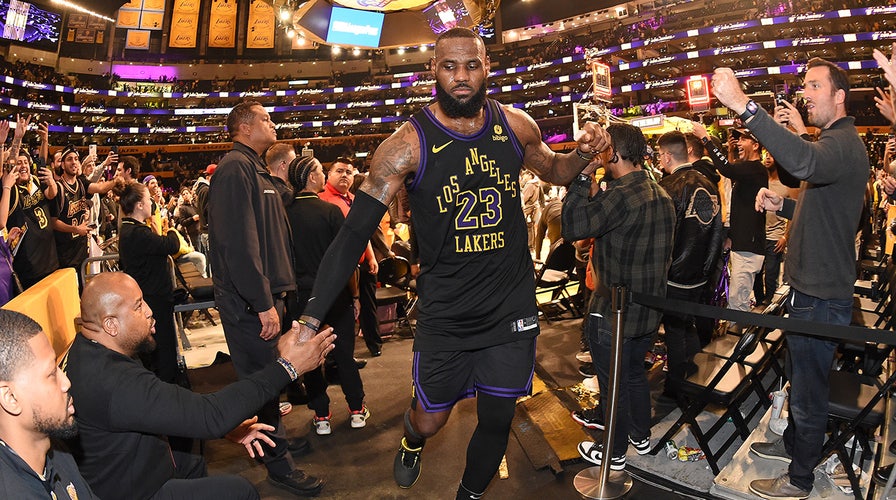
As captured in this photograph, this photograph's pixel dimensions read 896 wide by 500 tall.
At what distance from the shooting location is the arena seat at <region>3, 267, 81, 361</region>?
3205 millimetres

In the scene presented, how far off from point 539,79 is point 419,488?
3765 centimetres

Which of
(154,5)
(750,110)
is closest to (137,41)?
(154,5)

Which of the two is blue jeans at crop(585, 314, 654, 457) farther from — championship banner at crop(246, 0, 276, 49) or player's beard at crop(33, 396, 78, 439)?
championship banner at crop(246, 0, 276, 49)

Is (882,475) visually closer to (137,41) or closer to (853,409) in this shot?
(853,409)

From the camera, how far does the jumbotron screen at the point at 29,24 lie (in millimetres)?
28234

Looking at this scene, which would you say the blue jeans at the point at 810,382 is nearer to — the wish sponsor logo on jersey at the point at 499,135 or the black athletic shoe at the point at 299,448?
the wish sponsor logo on jersey at the point at 499,135

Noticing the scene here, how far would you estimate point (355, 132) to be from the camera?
42.5 metres

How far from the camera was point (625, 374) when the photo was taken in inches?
146

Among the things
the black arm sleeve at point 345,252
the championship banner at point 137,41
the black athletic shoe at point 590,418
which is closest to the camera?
the black arm sleeve at point 345,252

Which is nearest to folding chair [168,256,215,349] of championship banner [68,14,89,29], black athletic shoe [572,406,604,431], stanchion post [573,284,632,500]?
black athletic shoe [572,406,604,431]

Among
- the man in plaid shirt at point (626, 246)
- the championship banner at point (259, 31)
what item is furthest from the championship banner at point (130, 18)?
the man in plaid shirt at point (626, 246)

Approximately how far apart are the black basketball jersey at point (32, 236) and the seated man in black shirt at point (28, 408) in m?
4.44

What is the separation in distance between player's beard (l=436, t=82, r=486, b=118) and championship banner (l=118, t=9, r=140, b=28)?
4078 centimetres

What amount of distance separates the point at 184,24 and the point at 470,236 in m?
43.5
